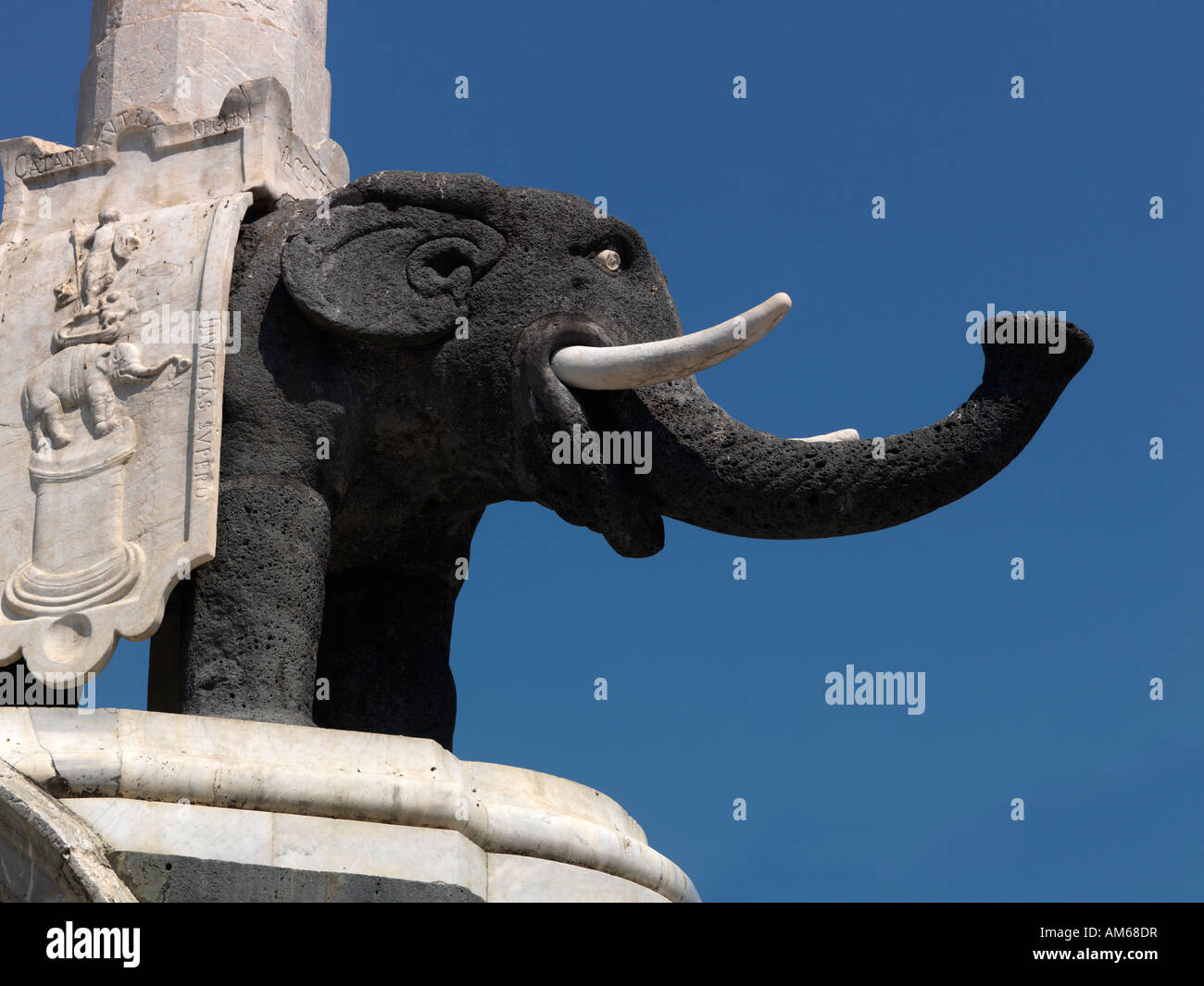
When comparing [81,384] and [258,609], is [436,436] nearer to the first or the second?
[258,609]

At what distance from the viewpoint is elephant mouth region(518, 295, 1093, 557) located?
9.53 metres

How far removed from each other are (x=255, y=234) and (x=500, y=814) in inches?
104

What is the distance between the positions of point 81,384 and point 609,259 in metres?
2.13

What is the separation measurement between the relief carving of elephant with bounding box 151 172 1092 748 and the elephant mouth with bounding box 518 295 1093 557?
0.03 ft

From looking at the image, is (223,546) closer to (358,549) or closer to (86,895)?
(358,549)

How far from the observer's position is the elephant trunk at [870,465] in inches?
375

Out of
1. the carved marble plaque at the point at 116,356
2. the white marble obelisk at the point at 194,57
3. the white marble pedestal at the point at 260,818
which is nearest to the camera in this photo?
the white marble pedestal at the point at 260,818

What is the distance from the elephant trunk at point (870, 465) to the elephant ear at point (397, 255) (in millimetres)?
1088

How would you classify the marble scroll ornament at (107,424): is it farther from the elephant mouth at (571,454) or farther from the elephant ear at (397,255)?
the elephant mouth at (571,454)
